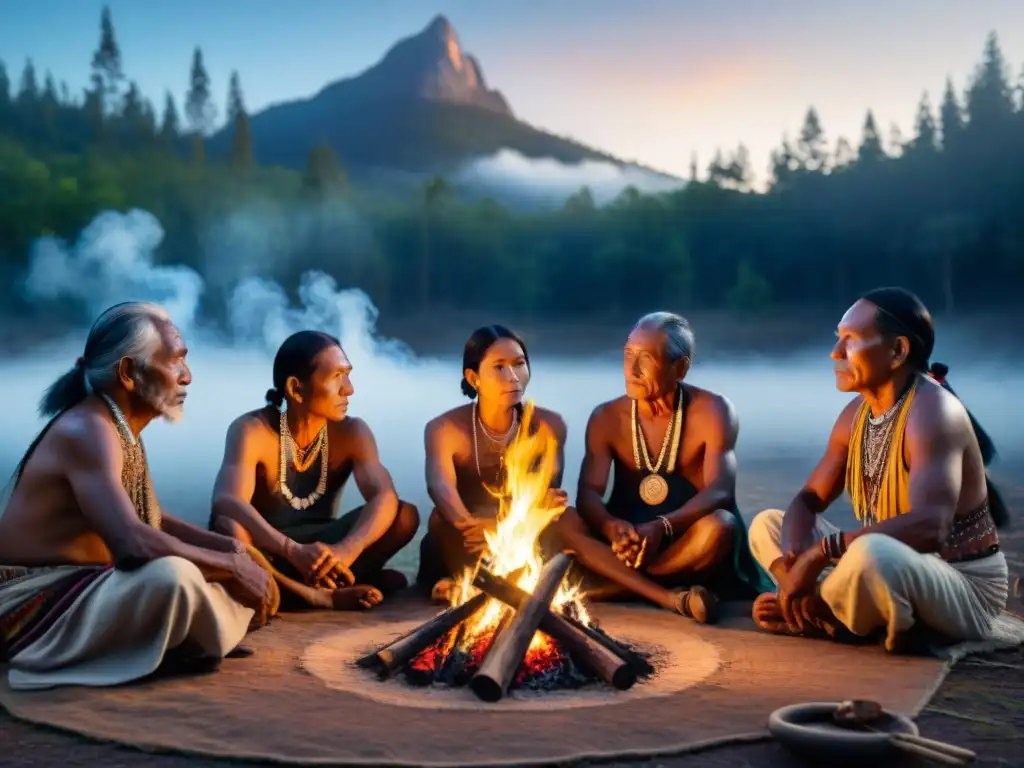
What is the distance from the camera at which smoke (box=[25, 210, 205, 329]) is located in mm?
12016

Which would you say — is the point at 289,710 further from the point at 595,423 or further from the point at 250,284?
the point at 250,284

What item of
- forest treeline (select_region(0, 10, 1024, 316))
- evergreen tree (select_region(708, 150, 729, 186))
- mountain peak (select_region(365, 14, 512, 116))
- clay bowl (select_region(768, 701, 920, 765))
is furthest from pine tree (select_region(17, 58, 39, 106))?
clay bowl (select_region(768, 701, 920, 765))

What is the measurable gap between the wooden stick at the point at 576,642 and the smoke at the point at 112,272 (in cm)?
862

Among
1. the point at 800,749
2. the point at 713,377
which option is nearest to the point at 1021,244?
the point at 713,377

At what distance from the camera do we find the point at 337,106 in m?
13.9

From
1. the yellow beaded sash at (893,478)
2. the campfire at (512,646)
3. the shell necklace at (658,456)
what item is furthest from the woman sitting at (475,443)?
the yellow beaded sash at (893,478)

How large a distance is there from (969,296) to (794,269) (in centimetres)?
190

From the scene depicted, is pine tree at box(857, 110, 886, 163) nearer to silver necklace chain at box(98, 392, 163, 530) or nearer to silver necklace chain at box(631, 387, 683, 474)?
silver necklace chain at box(631, 387, 683, 474)

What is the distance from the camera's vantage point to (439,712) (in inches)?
148

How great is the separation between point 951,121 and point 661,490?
9.12 m

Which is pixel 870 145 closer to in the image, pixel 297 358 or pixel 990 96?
pixel 990 96

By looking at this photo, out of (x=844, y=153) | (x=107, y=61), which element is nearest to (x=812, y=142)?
(x=844, y=153)

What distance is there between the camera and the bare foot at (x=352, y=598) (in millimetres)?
5559

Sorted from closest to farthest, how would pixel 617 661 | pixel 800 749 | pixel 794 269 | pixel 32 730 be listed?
pixel 800 749
pixel 32 730
pixel 617 661
pixel 794 269
